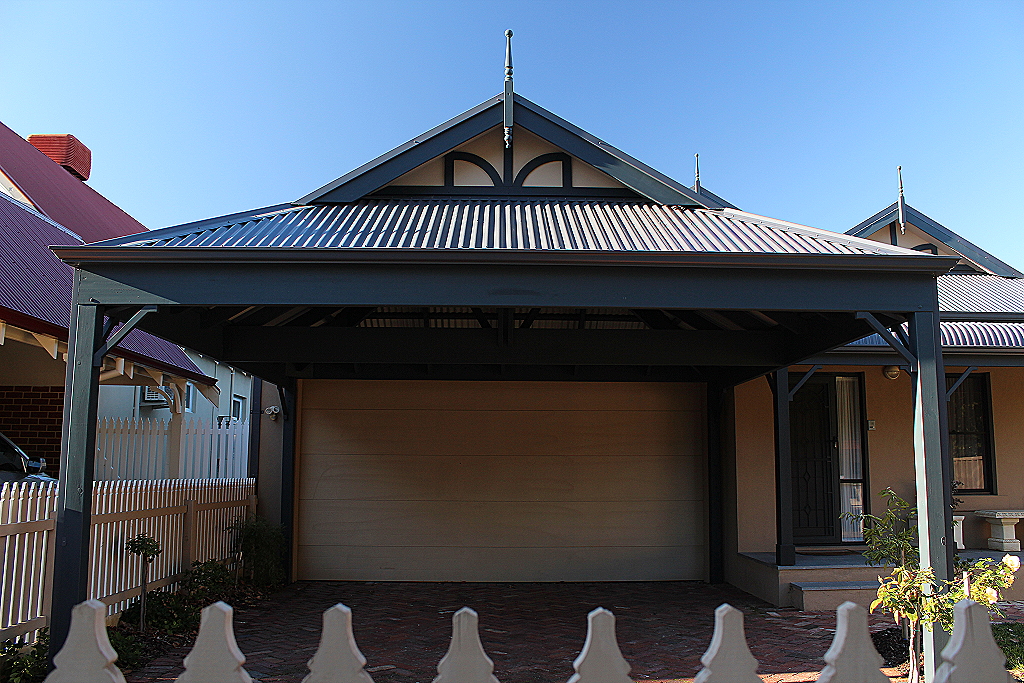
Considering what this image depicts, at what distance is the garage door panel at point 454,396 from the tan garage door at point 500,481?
0.01 metres

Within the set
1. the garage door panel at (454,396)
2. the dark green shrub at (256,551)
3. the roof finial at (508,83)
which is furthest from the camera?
the garage door panel at (454,396)

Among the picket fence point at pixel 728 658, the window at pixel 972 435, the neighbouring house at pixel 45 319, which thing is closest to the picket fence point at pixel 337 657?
the picket fence point at pixel 728 658

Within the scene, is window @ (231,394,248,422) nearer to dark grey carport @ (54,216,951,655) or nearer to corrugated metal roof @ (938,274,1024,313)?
dark grey carport @ (54,216,951,655)

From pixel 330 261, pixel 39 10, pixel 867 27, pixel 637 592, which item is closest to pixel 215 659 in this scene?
pixel 330 261

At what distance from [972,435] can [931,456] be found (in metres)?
6.33

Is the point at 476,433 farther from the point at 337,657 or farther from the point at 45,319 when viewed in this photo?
the point at 337,657

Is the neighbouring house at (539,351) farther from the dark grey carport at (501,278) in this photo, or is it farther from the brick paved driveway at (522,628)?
the brick paved driveway at (522,628)

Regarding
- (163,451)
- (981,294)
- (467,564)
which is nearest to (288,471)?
(163,451)

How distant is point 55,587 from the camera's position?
5.21 m

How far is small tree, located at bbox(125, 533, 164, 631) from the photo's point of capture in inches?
272

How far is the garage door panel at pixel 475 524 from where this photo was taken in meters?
10.7

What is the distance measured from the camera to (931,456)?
18.1 ft

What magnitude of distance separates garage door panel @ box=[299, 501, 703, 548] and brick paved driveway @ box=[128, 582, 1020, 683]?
2.10 ft

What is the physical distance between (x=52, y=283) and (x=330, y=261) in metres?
5.76
